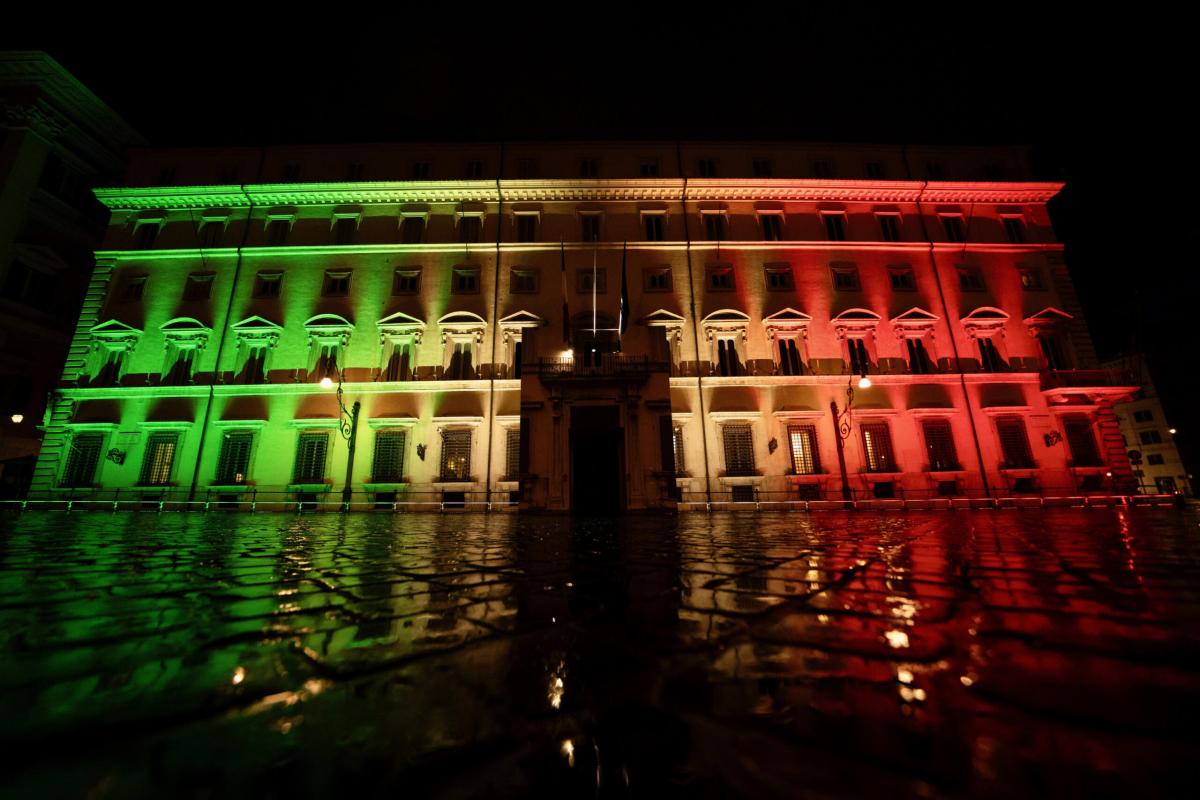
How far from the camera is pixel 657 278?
19.8 meters

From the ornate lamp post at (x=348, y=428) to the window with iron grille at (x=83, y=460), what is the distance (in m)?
9.16

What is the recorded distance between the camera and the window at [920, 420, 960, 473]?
17.3m

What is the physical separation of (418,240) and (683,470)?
599 inches

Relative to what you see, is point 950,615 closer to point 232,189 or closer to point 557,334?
point 557,334

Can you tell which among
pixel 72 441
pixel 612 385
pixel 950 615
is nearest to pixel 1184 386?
pixel 612 385

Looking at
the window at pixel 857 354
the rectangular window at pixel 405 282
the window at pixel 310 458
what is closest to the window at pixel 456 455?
Result: the window at pixel 310 458

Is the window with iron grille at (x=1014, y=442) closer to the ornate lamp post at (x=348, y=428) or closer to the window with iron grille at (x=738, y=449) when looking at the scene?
the window with iron grille at (x=738, y=449)

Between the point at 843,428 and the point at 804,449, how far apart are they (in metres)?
1.69

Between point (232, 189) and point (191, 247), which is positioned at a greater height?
point (232, 189)

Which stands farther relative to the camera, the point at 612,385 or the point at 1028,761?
the point at 612,385

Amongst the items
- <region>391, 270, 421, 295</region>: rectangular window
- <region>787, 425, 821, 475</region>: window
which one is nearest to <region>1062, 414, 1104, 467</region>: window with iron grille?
<region>787, 425, 821, 475</region>: window

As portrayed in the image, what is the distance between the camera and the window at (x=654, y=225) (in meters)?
20.6

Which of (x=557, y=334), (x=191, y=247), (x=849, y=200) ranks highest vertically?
(x=849, y=200)

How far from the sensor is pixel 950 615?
1.51m
